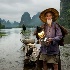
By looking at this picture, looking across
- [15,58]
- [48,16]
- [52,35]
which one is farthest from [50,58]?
[15,58]

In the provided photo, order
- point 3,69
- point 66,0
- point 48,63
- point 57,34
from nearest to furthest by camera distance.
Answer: point 57,34 → point 48,63 → point 3,69 → point 66,0

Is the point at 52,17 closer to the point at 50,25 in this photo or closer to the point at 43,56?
the point at 50,25

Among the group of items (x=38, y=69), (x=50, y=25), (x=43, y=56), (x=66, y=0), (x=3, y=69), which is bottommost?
(x=3, y=69)

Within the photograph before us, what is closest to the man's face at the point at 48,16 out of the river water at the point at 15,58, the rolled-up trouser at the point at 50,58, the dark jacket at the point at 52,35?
the dark jacket at the point at 52,35

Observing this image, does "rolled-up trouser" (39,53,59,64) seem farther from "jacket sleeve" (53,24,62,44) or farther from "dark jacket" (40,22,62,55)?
"jacket sleeve" (53,24,62,44)

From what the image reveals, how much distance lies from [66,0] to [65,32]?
141 metres

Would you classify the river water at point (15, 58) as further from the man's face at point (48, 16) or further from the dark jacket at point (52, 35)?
the man's face at point (48, 16)

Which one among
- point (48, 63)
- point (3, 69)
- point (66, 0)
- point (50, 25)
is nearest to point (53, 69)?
point (48, 63)

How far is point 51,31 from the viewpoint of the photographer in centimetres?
645

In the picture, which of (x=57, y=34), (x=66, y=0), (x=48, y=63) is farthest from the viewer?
(x=66, y=0)

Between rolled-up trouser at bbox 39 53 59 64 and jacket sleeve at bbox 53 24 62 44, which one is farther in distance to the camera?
rolled-up trouser at bbox 39 53 59 64

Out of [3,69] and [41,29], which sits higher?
[41,29]

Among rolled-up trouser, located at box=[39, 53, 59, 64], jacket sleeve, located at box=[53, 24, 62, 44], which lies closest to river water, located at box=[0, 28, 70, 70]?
rolled-up trouser, located at box=[39, 53, 59, 64]

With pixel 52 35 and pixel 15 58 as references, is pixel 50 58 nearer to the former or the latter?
pixel 52 35
